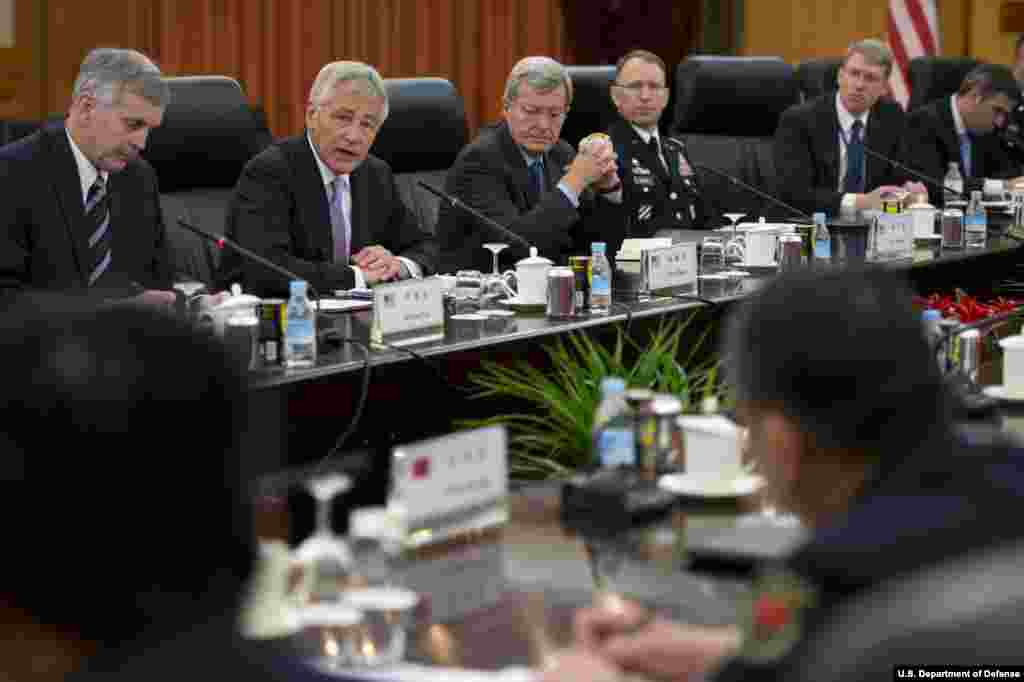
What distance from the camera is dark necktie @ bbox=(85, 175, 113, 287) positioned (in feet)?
10.9

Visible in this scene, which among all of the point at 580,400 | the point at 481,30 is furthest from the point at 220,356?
the point at 481,30

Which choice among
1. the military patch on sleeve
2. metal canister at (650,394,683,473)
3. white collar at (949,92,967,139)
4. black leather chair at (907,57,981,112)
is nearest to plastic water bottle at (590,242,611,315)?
metal canister at (650,394,683,473)

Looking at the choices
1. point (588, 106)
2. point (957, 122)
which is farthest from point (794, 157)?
point (957, 122)

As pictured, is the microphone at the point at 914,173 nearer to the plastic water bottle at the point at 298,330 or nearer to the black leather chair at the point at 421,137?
the black leather chair at the point at 421,137

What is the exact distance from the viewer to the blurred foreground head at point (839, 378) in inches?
49.4

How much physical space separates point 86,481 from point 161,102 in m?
2.63

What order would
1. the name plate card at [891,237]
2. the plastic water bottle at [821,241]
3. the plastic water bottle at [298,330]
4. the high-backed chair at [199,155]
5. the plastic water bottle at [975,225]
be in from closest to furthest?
the plastic water bottle at [298,330] < the high-backed chair at [199,155] < the plastic water bottle at [821,241] < the name plate card at [891,237] < the plastic water bottle at [975,225]

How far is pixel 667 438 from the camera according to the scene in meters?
2.03

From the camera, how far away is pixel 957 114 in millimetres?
6395

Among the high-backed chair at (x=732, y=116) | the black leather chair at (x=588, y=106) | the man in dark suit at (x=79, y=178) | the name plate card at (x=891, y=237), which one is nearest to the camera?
the man in dark suit at (x=79, y=178)

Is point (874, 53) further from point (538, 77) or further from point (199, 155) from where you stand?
point (199, 155)

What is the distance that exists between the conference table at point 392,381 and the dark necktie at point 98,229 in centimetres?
48

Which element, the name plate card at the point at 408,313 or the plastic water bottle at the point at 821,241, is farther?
the plastic water bottle at the point at 821,241

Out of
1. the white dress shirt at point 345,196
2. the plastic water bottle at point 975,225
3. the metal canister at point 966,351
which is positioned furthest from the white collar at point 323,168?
the plastic water bottle at point 975,225
